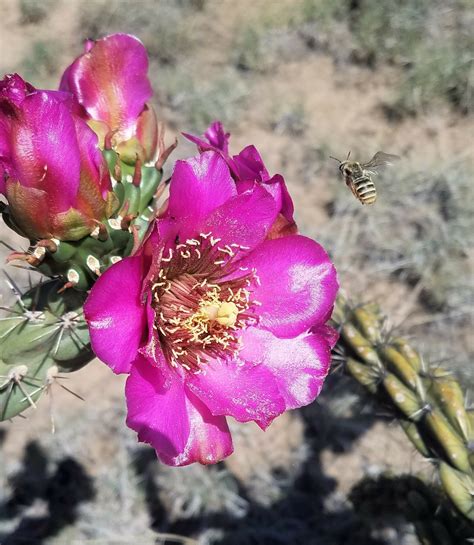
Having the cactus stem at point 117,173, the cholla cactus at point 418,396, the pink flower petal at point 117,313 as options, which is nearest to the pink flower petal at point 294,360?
the pink flower petal at point 117,313

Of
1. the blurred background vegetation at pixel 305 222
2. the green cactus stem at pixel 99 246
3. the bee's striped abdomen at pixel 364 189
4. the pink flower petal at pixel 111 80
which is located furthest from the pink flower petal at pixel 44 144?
the blurred background vegetation at pixel 305 222

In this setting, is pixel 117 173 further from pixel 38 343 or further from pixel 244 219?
pixel 38 343

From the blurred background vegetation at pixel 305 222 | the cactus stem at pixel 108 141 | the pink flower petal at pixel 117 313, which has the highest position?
the cactus stem at pixel 108 141

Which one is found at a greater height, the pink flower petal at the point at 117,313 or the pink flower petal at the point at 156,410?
the pink flower petal at the point at 117,313

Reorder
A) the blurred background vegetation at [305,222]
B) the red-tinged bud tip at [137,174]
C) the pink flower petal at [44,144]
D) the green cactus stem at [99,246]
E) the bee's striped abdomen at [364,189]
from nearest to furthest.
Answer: the pink flower petal at [44,144], the green cactus stem at [99,246], the red-tinged bud tip at [137,174], the bee's striped abdomen at [364,189], the blurred background vegetation at [305,222]

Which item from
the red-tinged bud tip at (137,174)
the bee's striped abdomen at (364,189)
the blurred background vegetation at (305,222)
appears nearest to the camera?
the red-tinged bud tip at (137,174)

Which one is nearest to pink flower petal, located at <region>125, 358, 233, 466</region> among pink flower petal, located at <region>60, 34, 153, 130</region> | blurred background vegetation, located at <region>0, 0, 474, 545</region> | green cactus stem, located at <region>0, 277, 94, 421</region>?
green cactus stem, located at <region>0, 277, 94, 421</region>

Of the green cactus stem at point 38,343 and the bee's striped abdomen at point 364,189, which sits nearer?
the green cactus stem at point 38,343

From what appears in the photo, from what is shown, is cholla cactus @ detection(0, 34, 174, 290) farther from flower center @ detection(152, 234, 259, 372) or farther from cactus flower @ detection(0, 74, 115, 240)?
flower center @ detection(152, 234, 259, 372)

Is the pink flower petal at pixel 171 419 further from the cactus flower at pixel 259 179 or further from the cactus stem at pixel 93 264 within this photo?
the cactus flower at pixel 259 179
